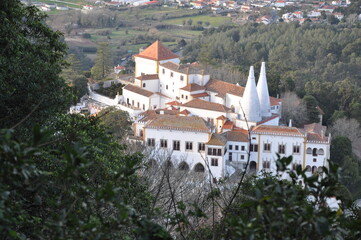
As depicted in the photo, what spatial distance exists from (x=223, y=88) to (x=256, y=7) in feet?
162

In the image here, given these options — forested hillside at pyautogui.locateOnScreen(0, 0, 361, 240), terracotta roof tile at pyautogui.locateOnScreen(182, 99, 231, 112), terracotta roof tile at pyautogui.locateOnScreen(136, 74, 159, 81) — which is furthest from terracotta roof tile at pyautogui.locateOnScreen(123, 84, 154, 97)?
forested hillside at pyautogui.locateOnScreen(0, 0, 361, 240)

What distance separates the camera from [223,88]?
32125mm

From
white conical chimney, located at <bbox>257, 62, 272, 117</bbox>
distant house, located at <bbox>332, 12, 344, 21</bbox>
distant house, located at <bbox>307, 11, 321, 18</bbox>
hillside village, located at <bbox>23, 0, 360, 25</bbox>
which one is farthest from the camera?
distant house, located at <bbox>307, 11, 321, 18</bbox>

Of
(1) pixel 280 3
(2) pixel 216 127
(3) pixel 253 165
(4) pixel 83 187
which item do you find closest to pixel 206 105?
(2) pixel 216 127

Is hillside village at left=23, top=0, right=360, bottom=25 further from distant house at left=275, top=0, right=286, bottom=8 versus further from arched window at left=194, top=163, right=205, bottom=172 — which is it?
arched window at left=194, top=163, right=205, bottom=172

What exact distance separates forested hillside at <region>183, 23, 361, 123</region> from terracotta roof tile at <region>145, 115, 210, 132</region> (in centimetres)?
1397

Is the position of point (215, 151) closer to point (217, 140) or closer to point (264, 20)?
point (217, 140)

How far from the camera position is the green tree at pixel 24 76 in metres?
8.93

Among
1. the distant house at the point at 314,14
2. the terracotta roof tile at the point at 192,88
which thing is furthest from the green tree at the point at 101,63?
the distant house at the point at 314,14

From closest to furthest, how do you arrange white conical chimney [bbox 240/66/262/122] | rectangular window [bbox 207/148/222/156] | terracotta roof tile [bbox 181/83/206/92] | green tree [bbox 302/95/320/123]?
rectangular window [bbox 207/148/222/156] → white conical chimney [bbox 240/66/262/122] → terracotta roof tile [bbox 181/83/206/92] → green tree [bbox 302/95/320/123]

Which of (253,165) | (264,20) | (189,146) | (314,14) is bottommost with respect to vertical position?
(253,165)

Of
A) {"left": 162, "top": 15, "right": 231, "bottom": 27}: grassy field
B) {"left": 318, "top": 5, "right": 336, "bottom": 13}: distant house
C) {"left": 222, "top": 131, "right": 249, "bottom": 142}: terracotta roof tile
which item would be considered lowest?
{"left": 162, "top": 15, "right": 231, "bottom": 27}: grassy field

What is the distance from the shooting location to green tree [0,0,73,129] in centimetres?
893

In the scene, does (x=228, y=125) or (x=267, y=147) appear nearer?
(x=267, y=147)
